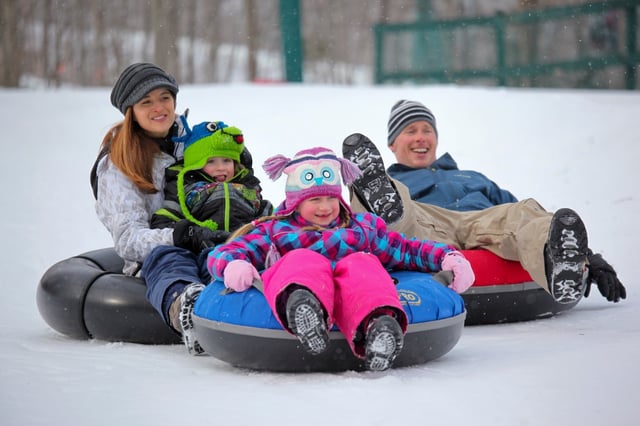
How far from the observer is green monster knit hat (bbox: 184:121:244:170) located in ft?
13.8

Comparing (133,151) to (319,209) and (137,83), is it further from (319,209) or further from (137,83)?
(319,209)

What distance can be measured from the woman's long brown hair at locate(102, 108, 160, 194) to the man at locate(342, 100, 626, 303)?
3.24ft

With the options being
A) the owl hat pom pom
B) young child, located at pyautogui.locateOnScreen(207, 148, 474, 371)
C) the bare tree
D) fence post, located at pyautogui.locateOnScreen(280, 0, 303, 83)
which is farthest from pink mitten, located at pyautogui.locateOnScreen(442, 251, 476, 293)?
the bare tree

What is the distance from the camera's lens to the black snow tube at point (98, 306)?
392cm

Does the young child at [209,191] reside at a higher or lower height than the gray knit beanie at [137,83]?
lower

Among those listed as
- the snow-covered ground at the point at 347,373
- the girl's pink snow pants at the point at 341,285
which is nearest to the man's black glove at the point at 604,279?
the snow-covered ground at the point at 347,373

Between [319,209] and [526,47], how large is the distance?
35.9 ft

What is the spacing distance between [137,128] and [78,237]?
3411 mm

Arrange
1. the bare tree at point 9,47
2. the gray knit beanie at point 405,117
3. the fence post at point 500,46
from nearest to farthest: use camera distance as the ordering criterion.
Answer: the gray knit beanie at point 405,117 → the fence post at point 500,46 → the bare tree at point 9,47

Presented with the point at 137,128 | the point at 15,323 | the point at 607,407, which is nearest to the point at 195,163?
the point at 137,128

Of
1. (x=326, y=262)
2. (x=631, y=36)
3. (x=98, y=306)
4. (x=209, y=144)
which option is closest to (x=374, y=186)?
(x=209, y=144)

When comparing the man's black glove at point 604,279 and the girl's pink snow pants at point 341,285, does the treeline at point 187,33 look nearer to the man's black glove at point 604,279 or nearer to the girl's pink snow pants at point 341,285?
the man's black glove at point 604,279

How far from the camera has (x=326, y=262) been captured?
3.03 m

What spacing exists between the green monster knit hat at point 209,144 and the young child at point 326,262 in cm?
73
